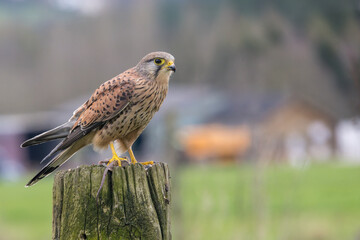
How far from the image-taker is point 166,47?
3056 cm

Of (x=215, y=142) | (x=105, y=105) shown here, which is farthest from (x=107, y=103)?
(x=215, y=142)

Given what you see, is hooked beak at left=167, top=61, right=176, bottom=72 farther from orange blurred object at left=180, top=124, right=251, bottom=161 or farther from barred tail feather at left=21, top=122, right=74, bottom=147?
orange blurred object at left=180, top=124, right=251, bottom=161

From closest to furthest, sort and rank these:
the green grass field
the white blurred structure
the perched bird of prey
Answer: the perched bird of prey
the green grass field
the white blurred structure

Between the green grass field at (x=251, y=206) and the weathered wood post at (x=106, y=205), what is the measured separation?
240 centimetres

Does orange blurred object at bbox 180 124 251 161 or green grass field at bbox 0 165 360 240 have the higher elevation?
orange blurred object at bbox 180 124 251 161

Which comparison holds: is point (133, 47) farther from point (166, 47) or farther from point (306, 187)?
point (306, 187)

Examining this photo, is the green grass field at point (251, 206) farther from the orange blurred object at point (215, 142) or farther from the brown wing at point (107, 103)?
the orange blurred object at point (215, 142)

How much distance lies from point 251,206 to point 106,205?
122 inches

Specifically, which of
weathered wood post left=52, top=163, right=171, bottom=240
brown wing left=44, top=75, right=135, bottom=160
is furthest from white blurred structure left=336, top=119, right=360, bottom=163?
weathered wood post left=52, top=163, right=171, bottom=240

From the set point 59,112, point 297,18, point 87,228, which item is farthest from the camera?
point 59,112

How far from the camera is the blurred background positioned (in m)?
6.14

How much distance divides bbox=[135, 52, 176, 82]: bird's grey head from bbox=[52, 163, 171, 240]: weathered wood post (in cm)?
136

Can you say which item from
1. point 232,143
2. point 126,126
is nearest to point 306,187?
point 126,126

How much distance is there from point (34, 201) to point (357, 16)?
10551 mm
